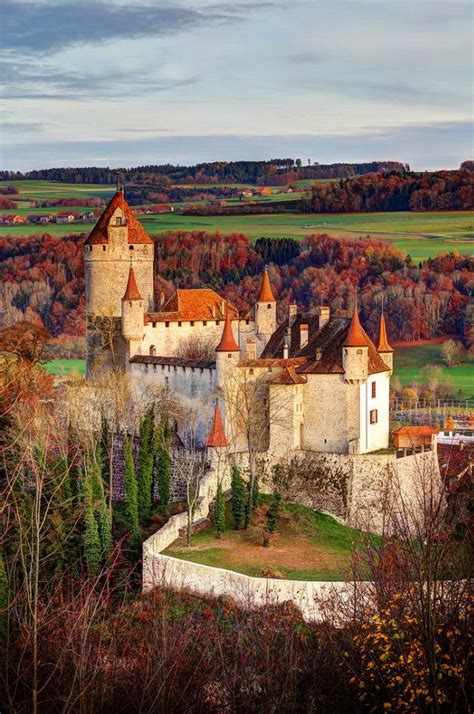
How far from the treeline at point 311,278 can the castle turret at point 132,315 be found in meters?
33.5

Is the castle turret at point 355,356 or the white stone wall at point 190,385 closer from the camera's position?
the castle turret at point 355,356

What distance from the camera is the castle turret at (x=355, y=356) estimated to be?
5534 centimetres

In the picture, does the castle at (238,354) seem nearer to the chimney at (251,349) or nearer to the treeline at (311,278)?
the chimney at (251,349)

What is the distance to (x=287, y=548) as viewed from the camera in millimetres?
51062

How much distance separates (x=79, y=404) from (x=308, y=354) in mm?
10461

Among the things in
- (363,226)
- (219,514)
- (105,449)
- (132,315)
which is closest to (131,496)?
(219,514)

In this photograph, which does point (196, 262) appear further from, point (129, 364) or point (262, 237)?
point (129, 364)

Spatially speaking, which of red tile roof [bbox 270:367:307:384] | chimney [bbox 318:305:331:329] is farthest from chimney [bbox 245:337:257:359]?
red tile roof [bbox 270:367:307:384]

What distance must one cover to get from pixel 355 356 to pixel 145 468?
865 cm

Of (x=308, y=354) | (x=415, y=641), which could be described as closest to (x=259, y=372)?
(x=308, y=354)

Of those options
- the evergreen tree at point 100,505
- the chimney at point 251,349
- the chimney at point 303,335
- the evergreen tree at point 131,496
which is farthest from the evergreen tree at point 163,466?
the chimney at point 303,335

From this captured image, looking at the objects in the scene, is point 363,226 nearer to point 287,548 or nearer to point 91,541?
point 287,548

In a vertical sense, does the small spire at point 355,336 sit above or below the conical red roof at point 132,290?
below

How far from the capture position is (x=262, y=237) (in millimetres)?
107875
